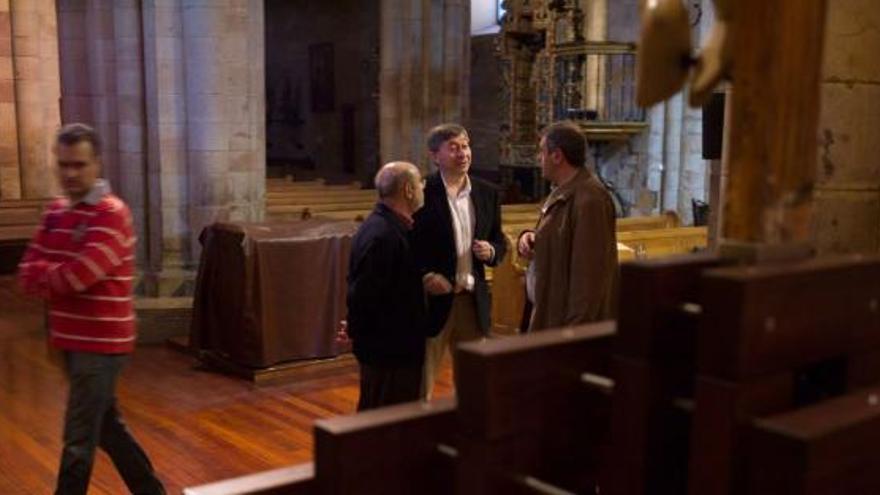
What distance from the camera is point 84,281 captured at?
318 centimetres

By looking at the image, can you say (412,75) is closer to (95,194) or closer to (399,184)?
A: (399,184)

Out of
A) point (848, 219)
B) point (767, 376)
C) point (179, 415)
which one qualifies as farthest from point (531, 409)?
point (179, 415)

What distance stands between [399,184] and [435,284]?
0.48 metres

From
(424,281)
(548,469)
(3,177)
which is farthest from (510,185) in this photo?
(548,469)

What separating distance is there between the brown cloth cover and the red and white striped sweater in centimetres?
281

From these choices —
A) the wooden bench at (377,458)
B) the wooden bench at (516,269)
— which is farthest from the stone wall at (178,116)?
the wooden bench at (377,458)

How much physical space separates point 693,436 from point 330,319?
5.31m

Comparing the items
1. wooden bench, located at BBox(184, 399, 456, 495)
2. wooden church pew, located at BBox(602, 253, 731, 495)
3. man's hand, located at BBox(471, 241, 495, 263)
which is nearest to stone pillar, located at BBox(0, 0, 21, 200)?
man's hand, located at BBox(471, 241, 495, 263)

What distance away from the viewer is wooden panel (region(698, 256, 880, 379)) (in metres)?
1.21

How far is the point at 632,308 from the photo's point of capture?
1365 millimetres

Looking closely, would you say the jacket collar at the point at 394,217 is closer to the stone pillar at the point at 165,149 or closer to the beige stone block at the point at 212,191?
the beige stone block at the point at 212,191

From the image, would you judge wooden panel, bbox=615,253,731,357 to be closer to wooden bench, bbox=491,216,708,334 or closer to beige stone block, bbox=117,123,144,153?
wooden bench, bbox=491,216,708,334

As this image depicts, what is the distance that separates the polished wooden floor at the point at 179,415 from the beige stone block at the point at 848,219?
9.23 feet

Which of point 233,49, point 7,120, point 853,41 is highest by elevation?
point 233,49
